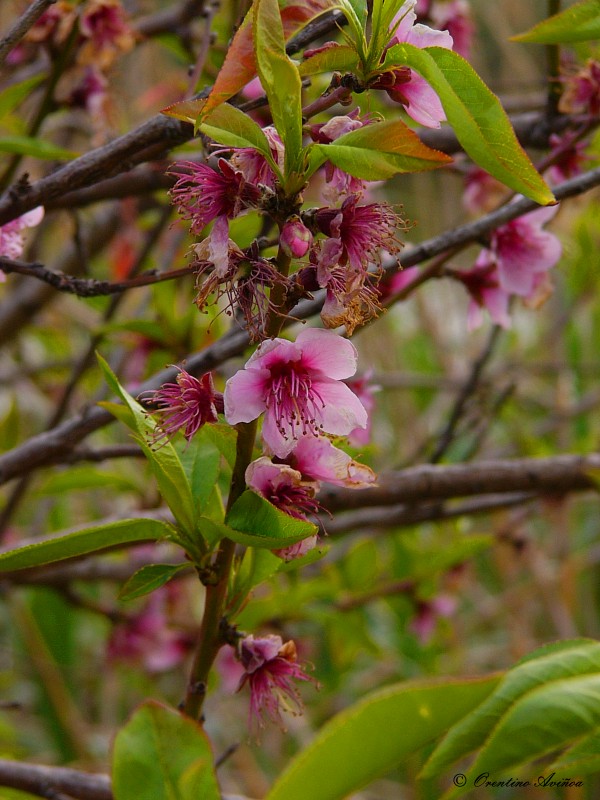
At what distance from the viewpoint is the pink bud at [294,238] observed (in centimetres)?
49

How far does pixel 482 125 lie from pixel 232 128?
0.49 feet

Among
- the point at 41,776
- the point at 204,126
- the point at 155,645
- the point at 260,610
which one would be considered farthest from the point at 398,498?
the point at 155,645

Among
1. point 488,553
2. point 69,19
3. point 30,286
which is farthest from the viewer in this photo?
point 488,553

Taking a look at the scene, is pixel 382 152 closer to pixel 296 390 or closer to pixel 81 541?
pixel 296 390

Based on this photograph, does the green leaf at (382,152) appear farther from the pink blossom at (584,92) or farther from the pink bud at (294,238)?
the pink blossom at (584,92)

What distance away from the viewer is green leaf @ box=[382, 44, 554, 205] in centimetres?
48

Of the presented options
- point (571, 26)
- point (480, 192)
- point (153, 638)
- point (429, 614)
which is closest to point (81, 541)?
point (571, 26)

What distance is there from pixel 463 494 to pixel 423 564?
0.39m

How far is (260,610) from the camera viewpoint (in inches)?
44.8

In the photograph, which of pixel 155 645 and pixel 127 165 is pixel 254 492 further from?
pixel 155 645

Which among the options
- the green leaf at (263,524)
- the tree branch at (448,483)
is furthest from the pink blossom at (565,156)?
the green leaf at (263,524)

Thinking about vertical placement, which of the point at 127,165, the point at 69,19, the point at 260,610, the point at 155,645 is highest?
the point at 69,19

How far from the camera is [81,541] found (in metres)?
0.54

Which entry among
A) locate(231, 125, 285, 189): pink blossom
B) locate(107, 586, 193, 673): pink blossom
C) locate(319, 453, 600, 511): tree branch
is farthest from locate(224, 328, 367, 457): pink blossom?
locate(107, 586, 193, 673): pink blossom
